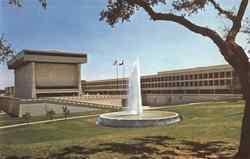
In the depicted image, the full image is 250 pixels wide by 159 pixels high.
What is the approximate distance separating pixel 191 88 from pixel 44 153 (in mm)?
52236

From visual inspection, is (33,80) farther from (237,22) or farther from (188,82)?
(237,22)

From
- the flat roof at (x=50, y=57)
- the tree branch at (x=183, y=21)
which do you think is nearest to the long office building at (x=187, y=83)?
the flat roof at (x=50, y=57)

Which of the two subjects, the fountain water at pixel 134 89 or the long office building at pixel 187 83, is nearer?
the fountain water at pixel 134 89

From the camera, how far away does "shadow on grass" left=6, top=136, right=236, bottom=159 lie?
785 cm

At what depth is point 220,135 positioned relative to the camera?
1185 cm

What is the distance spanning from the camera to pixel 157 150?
27.9 ft

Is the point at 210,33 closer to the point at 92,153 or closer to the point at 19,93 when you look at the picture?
the point at 92,153

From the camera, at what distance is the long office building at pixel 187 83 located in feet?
167

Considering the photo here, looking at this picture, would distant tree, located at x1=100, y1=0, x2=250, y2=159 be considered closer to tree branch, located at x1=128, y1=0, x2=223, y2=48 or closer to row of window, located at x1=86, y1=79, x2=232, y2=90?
tree branch, located at x1=128, y1=0, x2=223, y2=48

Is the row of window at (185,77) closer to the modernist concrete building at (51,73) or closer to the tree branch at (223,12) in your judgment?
the modernist concrete building at (51,73)

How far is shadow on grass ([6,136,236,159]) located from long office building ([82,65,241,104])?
111 feet

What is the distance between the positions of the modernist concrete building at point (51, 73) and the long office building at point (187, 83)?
11.0 metres

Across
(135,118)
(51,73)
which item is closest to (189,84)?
(51,73)

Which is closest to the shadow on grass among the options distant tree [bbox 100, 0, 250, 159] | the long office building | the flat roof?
distant tree [bbox 100, 0, 250, 159]
